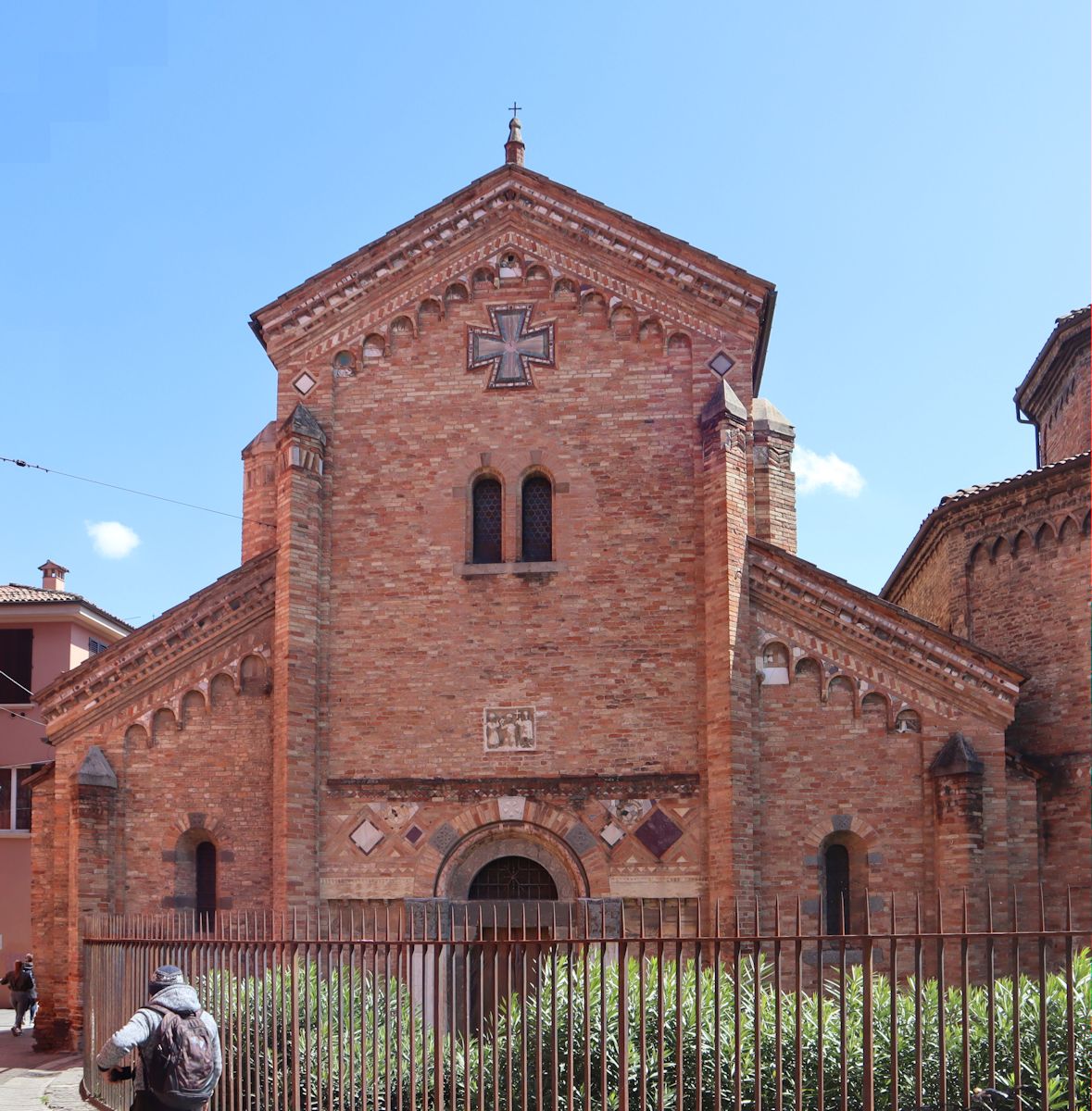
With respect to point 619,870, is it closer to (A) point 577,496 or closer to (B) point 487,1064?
(A) point 577,496

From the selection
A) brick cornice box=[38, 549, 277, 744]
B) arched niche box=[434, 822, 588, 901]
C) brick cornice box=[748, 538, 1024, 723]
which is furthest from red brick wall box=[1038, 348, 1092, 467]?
brick cornice box=[38, 549, 277, 744]

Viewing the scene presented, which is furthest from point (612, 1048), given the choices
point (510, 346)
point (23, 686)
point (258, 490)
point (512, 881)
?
point (23, 686)

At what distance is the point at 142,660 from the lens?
1745 centimetres

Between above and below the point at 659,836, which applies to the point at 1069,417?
above

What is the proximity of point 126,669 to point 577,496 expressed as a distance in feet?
21.1

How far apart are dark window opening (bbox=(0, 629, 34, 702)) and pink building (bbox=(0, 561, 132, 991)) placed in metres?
0.02

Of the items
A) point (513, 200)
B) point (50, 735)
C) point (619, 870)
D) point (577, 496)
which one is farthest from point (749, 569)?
point (50, 735)

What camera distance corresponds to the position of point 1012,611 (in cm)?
1895

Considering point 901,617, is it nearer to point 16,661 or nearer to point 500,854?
point 500,854

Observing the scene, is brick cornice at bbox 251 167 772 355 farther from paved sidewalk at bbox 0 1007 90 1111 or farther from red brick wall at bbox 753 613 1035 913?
paved sidewalk at bbox 0 1007 90 1111

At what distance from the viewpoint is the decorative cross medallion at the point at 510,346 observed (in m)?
17.8

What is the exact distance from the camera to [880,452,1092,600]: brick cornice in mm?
18156

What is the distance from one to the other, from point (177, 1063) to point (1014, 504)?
14.6 meters

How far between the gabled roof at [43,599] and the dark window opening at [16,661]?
27.2 inches
